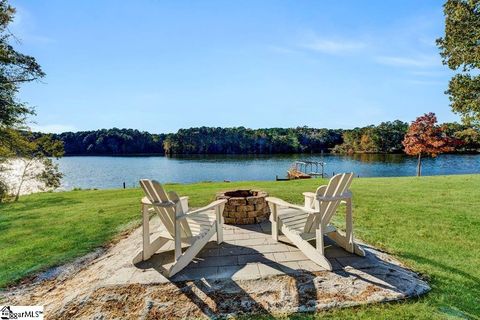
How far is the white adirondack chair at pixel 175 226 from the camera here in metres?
3.42

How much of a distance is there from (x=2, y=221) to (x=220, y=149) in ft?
271

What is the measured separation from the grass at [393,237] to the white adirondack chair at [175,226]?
59.6 inches

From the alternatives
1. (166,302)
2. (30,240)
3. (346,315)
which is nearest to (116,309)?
(166,302)

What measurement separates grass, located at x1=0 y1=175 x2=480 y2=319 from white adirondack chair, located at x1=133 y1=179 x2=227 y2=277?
1514 millimetres

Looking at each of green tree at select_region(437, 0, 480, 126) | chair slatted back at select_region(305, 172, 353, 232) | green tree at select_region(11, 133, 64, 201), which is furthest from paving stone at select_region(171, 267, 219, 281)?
green tree at select_region(11, 133, 64, 201)

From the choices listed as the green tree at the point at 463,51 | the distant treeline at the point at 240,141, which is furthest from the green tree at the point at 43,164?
the distant treeline at the point at 240,141

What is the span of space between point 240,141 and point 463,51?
79.6 metres

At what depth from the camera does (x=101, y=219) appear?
6.72 meters

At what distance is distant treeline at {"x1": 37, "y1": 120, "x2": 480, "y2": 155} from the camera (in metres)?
68.9

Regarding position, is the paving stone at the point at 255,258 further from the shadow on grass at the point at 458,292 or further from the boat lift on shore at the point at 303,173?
the boat lift on shore at the point at 303,173

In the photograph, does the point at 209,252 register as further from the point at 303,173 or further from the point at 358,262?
the point at 303,173

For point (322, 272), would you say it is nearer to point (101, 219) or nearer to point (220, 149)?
point (101, 219)

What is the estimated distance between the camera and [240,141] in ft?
293

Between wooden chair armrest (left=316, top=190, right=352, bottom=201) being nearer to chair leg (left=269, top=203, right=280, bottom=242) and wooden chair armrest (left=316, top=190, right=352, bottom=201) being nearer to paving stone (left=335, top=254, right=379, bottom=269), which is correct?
paving stone (left=335, top=254, right=379, bottom=269)
